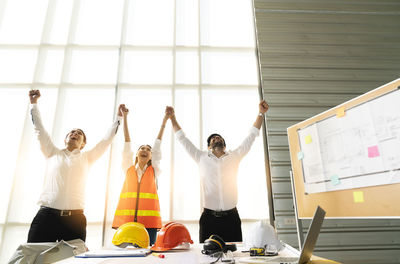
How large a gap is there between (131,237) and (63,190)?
1294 mm

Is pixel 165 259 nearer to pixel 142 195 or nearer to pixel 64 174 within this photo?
pixel 142 195

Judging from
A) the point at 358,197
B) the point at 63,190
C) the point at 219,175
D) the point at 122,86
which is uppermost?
the point at 122,86

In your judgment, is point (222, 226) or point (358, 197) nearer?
point (358, 197)

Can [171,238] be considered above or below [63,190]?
below

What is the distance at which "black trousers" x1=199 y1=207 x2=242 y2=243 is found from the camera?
209 centimetres

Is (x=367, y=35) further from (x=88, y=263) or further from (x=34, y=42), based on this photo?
(x=34, y=42)

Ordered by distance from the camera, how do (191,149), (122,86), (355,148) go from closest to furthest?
(355,148) → (191,149) → (122,86)

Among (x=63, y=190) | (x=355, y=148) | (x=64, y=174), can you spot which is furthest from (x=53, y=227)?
(x=355, y=148)

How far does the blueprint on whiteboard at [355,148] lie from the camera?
173cm

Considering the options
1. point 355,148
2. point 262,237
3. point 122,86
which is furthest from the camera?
point 122,86

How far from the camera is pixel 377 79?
349 centimetres

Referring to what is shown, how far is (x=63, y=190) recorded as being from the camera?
7.06 ft

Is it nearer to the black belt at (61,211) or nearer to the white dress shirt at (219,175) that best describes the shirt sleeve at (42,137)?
the black belt at (61,211)

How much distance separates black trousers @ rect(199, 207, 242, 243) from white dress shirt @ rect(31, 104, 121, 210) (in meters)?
1.14
